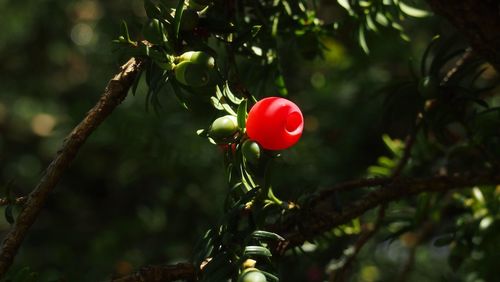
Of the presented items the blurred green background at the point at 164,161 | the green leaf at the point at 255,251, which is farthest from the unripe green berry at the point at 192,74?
the blurred green background at the point at 164,161

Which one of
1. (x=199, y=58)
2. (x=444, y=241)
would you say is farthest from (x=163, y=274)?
(x=444, y=241)

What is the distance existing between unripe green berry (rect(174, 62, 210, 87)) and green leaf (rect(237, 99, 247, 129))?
0.14ft

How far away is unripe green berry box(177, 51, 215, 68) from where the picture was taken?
0.66 metres

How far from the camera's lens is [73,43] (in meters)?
2.78

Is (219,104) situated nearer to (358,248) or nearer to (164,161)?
(358,248)

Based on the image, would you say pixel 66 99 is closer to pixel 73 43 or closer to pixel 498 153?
pixel 73 43

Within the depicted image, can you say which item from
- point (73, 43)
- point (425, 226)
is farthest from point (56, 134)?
point (425, 226)

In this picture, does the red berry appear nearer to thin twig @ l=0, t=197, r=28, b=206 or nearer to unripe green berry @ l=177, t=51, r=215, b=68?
unripe green berry @ l=177, t=51, r=215, b=68

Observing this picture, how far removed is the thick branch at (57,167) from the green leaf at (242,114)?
0.38ft

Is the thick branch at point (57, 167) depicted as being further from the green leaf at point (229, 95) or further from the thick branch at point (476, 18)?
the thick branch at point (476, 18)

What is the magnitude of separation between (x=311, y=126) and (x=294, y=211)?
4.06 feet

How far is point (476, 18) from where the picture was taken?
77 cm

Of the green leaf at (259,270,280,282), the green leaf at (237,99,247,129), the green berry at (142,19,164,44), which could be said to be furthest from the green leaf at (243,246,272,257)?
the green berry at (142,19,164,44)

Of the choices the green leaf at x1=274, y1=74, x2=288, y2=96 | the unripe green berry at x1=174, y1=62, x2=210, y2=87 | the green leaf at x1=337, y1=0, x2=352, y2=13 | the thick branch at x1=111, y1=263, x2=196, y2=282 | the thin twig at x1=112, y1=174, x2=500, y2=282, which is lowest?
the thin twig at x1=112, y1=174, x2=500, y2=282
